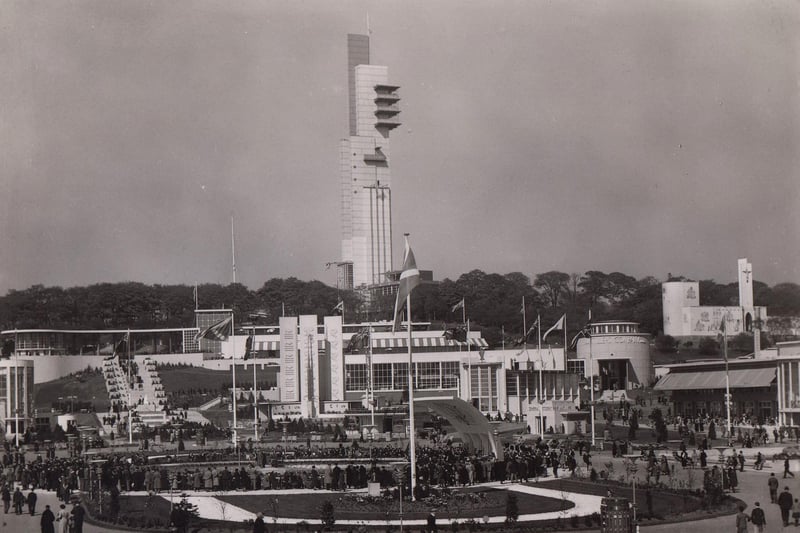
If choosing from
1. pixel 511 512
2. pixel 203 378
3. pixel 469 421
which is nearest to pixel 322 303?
pixel 203 378

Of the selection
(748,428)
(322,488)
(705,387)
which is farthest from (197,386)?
(322,488)

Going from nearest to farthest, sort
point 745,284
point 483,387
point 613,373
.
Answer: point 483,387 → point 613,373 → point 745,284

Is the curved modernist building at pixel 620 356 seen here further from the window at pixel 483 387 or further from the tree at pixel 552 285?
the tree at pixel 552 285

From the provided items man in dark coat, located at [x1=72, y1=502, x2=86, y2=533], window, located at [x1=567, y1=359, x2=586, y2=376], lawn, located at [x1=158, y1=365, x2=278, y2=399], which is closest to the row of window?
window, located at [x1=567, y1=359, x2=586, y2=376]

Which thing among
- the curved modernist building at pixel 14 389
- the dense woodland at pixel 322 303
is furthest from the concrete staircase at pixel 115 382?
the dense woodland at pixel 322 303

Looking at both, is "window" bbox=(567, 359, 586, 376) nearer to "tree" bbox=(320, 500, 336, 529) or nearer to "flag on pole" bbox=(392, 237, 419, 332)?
"flag on pole" bbox=(392, 237, 419, 332)

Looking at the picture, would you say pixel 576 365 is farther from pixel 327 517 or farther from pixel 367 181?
pixel 327 517

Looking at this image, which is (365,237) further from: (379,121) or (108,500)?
(108,500)
